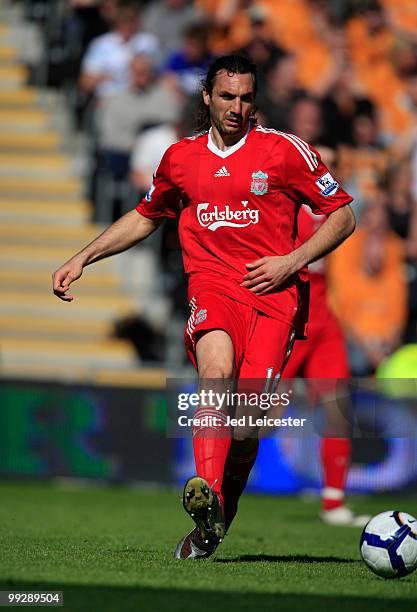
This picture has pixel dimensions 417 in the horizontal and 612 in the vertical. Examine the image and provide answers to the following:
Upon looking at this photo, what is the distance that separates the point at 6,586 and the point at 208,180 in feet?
8.00

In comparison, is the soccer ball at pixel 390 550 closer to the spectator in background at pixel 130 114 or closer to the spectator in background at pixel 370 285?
the spectator in background at pixel 370 285

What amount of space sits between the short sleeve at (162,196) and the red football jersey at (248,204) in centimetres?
12

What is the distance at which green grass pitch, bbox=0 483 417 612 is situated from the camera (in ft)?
16.9

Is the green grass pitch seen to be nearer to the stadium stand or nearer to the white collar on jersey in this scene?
the white collar on jersey

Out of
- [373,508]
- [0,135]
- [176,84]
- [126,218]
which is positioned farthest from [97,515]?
[0,135]

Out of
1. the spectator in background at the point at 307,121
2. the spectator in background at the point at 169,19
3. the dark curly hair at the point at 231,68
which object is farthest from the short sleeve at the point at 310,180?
the spectator in background at the point at 169,19

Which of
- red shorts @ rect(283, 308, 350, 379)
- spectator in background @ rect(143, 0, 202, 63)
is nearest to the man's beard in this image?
red shorts @ rect(283, 308, 350, 379)

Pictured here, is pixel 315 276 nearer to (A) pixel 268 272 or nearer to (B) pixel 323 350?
(B) pixel 323 350

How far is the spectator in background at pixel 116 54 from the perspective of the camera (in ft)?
52.5

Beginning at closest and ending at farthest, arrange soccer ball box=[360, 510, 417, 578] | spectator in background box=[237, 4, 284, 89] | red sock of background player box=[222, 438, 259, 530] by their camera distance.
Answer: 1. soccer ball box=[360, 510, 417, 578]
2. red sock of background player box=[222, 438, 259, 530]
3. spectator in background box=[237, 4, 284, 89]

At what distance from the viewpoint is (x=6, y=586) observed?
5246 millimetres

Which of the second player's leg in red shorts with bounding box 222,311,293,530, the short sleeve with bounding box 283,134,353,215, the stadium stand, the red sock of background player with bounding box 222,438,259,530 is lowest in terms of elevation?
the stadium stand

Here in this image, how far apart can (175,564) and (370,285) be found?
8.38 meters

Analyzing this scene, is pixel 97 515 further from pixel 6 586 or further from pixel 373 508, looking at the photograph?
pixel 6 586
